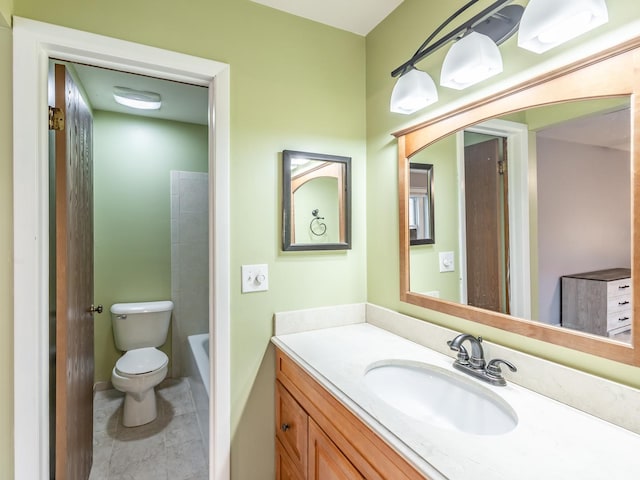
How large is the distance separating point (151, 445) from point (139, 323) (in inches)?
37.1

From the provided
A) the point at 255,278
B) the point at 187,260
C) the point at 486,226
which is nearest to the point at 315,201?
the point at 255,278

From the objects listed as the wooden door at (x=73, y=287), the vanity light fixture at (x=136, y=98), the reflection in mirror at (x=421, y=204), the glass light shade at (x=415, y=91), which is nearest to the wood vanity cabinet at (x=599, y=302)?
the reflection in mirror at (x=421, y=204)

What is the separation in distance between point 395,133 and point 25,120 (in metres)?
1.44

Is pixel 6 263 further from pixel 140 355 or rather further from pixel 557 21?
pixel 557 21

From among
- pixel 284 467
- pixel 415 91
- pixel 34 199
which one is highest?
pixel 415 91

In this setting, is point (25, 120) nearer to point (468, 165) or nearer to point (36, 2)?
point (36, 2)

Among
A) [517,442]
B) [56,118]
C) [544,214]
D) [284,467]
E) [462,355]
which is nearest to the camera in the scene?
[517,442]

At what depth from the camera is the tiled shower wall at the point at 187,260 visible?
2.92 metres

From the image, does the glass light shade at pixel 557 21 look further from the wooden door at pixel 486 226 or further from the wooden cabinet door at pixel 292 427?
the wooden cabinet door at pixel 292 427

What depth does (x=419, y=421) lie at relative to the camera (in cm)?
82

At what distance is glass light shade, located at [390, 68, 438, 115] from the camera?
51.4 inches

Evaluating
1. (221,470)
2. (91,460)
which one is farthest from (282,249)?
(91,460)

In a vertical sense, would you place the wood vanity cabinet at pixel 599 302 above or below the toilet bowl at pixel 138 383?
above

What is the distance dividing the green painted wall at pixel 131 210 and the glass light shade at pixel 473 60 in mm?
2472
